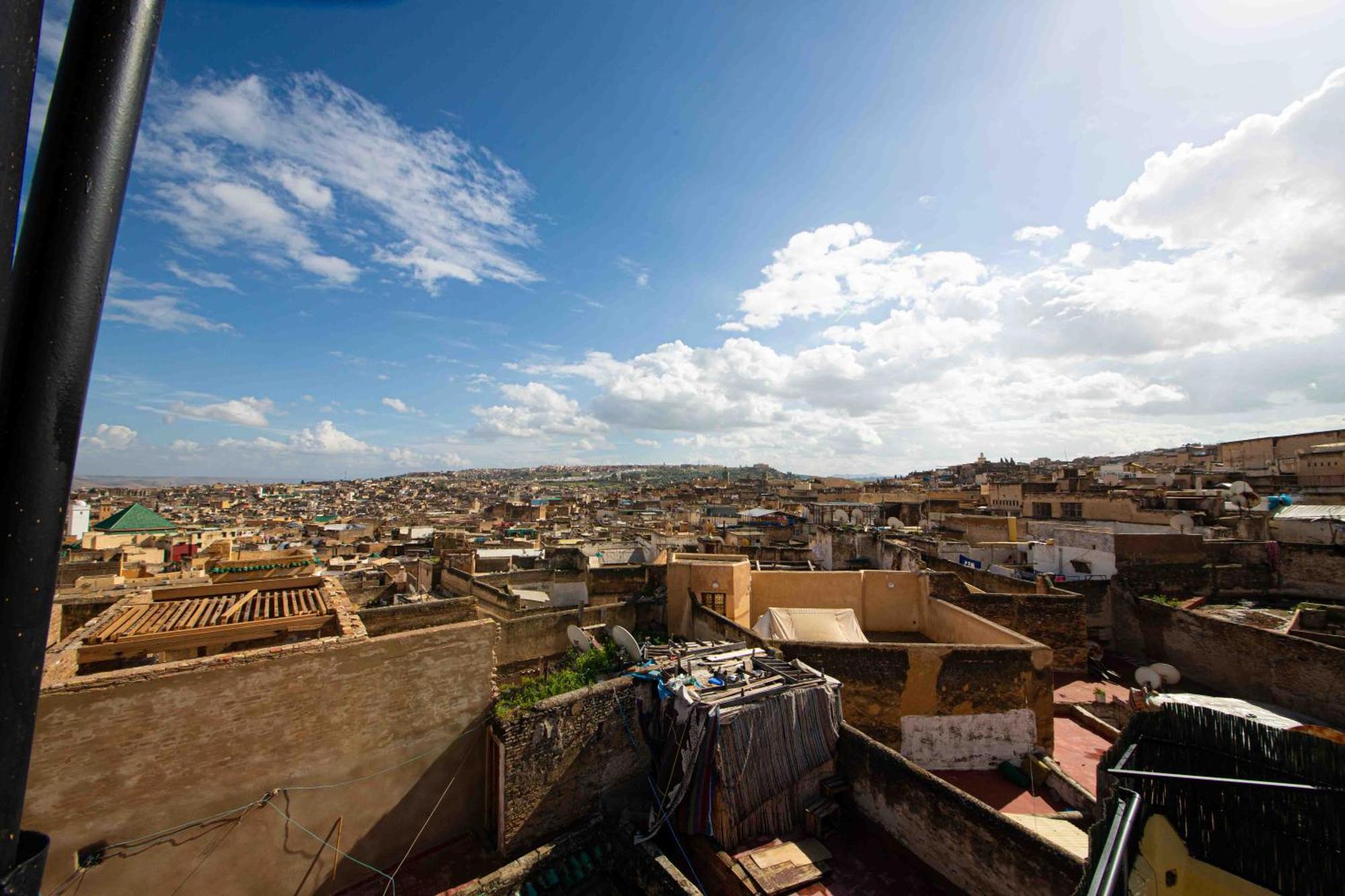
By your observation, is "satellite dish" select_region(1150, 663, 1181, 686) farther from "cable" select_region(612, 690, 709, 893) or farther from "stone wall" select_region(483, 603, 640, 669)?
"cable" select_region(612, 690, 709, 893)

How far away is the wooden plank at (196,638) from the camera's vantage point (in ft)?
26.4

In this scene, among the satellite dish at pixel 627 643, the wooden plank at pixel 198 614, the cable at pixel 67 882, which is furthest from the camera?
the satellite dish at pixel 627 643

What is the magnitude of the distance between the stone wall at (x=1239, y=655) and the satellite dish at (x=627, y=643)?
16550 millimetres

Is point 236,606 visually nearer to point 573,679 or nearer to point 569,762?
point 573,679

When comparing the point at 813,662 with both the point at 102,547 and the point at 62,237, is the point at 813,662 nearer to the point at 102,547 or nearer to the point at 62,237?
the point at 62,237

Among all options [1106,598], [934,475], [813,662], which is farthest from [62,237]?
[934,475]

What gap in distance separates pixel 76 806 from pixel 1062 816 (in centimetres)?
1468

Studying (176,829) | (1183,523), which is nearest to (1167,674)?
(1183,523)

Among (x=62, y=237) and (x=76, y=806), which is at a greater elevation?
(x=62, y=237)

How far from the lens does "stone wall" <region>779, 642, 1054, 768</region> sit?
1212cm

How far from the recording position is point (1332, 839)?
3.09 meters

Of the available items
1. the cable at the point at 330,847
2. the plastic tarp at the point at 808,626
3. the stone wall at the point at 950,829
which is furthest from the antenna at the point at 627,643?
the cable at the point at 330,847

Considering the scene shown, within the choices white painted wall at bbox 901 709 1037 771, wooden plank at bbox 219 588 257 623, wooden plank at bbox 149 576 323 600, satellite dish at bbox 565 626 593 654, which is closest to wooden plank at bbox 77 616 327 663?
wooden plank at bbox 219 588 257 623

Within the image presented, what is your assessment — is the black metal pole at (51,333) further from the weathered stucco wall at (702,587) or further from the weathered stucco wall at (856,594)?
the weathered stucco wall at (856,594)
